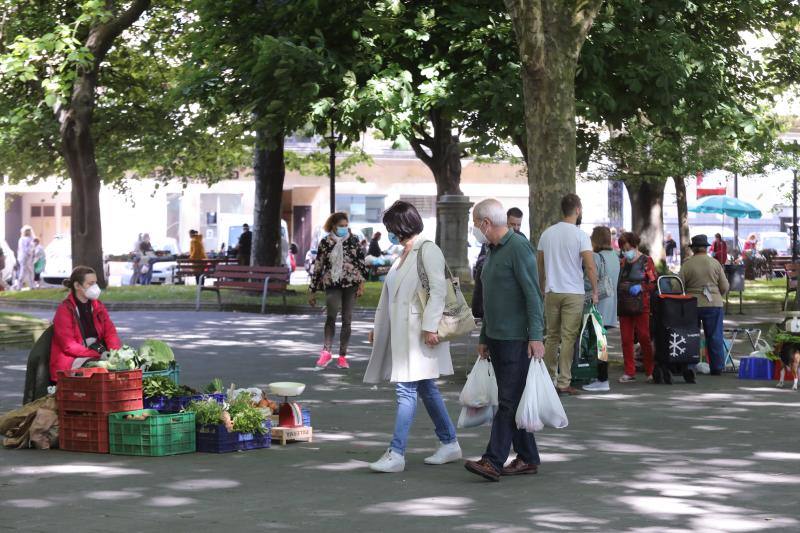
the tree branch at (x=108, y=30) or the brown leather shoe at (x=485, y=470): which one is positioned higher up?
the tree branch at (x=108, y=30)

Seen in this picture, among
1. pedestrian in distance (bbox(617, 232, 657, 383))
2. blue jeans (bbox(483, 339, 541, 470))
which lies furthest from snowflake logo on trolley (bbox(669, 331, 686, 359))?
blue jeans (bbox(483, 339, 541, 470))

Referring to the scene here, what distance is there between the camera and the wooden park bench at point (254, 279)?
2789 centimetres

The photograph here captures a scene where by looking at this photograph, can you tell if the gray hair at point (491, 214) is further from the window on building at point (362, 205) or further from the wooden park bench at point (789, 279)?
the window on building at point (362, 205)

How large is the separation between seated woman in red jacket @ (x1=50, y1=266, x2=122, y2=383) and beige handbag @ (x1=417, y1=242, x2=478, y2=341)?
314 centimetres

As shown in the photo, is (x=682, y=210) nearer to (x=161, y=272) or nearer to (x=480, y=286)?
(x=161, y=272)

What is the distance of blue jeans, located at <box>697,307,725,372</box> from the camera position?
54.8 feet

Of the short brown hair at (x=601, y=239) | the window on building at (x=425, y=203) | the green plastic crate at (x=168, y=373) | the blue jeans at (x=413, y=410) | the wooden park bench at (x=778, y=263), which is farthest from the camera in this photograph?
the window on building at (x=425, y=203)

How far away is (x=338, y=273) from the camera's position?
16734mm

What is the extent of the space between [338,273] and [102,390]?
21.2ft

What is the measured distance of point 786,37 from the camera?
31625mm

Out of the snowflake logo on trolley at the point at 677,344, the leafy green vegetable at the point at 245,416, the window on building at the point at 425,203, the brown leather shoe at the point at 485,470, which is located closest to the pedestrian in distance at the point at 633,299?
the snowflake logo on trolley at the point at 677,344

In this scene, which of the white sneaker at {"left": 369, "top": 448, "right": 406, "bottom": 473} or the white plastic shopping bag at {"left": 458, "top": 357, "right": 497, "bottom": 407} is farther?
the white plastic shopping bag at {"left": 458, "top": 357, "right": 497, "bottom": 407}

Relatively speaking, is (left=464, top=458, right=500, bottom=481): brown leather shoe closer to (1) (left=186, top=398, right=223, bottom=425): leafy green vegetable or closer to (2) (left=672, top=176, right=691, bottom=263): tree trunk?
(1) (left=186, top=398, right=223, bottom=425): leafy green vegetable

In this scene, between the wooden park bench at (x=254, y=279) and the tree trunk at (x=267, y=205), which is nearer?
the wooden park bench at (x=254, y=279)
